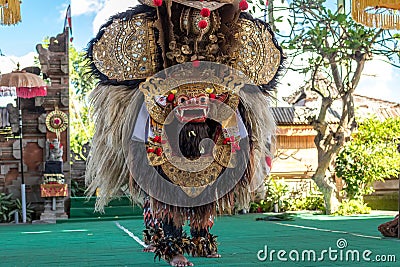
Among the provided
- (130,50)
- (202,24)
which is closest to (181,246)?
(130,50)

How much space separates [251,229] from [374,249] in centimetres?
278

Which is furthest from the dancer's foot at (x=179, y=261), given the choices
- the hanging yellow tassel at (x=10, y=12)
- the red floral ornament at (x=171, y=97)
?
the hanging yellow tassel at (x=10, y=12)

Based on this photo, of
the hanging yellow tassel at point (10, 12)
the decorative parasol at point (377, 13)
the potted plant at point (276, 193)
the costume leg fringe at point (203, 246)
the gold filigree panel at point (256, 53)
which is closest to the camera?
the gold filigree panel at point (256, 53)

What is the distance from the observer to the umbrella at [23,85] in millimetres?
9859

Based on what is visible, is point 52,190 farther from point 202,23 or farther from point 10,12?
point 202,23

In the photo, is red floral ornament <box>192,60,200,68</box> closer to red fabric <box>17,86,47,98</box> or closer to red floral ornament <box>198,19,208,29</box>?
red floral ornament <box>198,19,208,29</box>

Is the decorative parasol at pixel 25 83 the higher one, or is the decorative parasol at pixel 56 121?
the decorative parasol at pixel 25 83

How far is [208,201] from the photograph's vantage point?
3475mm

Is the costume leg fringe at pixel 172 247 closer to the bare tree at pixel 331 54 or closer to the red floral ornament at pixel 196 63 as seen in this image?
the red floral ornament at pixel 196 63

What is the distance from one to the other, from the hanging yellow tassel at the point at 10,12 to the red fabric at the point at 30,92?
580 cm

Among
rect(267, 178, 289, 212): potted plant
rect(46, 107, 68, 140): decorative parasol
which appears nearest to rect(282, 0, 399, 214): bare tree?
rect(267, 178, 289, 212): potted plant

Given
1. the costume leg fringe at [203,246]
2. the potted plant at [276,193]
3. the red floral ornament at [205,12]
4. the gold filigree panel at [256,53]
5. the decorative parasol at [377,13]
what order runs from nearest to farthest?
the red floral ornament at [205,12]
the gold filigree panel at [256,53]
the costume leg fringe at [203,246]
the decorative parasol at [377,13]
the potted plant at [276,193]

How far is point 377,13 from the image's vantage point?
549 cm

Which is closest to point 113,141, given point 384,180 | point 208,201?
point 208,201
